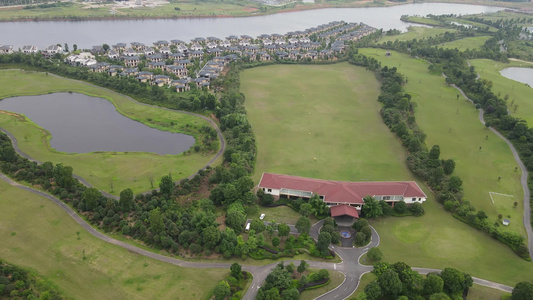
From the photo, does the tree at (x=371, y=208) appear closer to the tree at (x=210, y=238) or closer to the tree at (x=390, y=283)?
the tree at (x=390, y=283)

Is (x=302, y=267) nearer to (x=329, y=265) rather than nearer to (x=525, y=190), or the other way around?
(x=329, y=265)

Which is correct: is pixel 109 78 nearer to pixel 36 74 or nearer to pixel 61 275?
pixel 36 74

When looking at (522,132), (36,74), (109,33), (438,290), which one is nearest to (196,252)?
(438,290)

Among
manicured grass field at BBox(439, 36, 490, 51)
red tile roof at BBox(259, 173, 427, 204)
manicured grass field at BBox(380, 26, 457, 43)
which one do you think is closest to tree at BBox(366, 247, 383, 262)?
red tile roof at BBox(259, 173, 427, 204)

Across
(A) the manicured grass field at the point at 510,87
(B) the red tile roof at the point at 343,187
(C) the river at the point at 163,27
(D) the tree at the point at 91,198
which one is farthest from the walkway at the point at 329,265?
(C) the river at the point at 163,27

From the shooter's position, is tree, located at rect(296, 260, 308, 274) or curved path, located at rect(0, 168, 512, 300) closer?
curved path, located at rect(0, 168, 512, 300)

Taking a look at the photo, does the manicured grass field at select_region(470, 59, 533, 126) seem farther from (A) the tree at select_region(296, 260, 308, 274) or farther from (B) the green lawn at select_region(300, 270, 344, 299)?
(A) the tree at select_region(296, 260, 308, 274)
